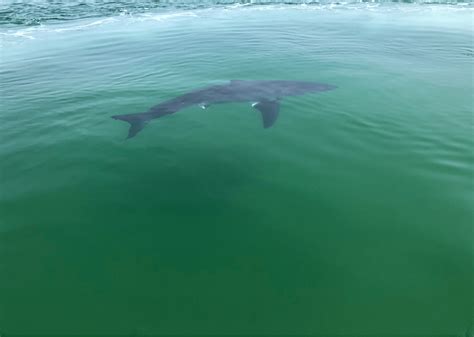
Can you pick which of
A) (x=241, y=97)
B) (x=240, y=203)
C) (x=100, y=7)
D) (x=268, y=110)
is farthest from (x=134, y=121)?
(x=100, y=7)

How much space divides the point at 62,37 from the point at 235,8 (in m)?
26.9

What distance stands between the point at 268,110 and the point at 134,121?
8.27m

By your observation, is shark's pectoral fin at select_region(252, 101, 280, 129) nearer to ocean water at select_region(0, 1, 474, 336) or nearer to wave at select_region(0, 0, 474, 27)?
ocean water at select_region(0, 1, 474, 336)

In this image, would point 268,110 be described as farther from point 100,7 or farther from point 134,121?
point 100,7

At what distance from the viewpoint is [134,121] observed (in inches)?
828

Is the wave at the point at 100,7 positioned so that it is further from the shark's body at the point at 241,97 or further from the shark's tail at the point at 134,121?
the shark's tail at the point at 134,121

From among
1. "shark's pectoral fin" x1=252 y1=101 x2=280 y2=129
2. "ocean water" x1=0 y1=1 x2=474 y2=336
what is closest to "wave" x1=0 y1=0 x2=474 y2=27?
"ocean water" x1=0 y1=1 x2=474 y2=336

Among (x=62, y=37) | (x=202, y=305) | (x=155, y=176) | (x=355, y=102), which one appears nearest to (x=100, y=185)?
(x=155, y=176)

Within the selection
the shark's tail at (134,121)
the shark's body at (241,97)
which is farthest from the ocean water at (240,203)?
the shark's body at (241,97)

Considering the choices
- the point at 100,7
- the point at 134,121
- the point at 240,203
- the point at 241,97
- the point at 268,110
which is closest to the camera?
the point at 240,203

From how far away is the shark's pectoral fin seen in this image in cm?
2105

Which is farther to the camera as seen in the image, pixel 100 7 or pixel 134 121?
Answer: pixel 100 7

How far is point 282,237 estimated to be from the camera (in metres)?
13.3

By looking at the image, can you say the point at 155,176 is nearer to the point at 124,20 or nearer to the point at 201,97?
the point at 201,97
